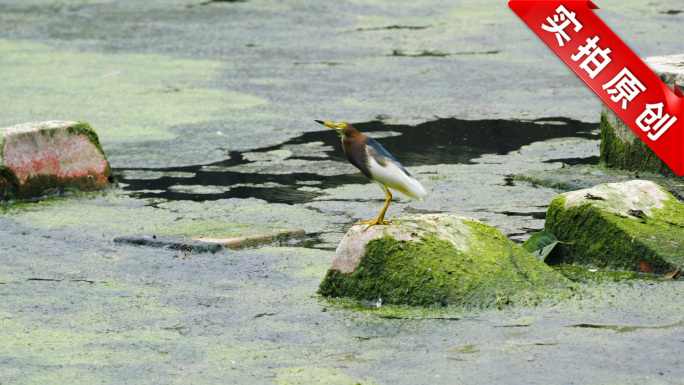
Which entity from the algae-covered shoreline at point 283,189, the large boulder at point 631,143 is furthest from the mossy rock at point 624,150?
the algae-covered shoreline at point 283,189

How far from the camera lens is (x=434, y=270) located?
2908 mm

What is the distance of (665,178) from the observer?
4.47 meters

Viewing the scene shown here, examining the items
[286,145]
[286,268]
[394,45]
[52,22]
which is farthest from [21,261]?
[52,22]

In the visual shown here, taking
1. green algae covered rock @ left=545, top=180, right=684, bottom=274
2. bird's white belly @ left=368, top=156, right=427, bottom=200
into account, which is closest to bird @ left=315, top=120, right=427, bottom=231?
bird's white belly @ left=368, top=156, right=427, bottom=200

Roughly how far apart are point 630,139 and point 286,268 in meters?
2.08

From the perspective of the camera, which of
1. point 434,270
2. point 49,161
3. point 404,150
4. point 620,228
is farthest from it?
point 404,150

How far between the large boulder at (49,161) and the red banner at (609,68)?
7.50 ft

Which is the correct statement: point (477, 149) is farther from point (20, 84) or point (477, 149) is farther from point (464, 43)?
point (20, 84)

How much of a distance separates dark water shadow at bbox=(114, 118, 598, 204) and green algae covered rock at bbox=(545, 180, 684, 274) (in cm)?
150

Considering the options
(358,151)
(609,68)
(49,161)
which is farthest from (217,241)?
(609,68)

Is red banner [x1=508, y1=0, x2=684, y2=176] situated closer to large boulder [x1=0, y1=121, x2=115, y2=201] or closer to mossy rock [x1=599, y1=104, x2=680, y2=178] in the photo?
mossy rock [x1=599, y1=104, x2=680, y2=178]

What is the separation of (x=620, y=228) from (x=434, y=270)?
2.53ft

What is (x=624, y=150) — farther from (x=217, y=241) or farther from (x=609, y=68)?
(x=217, y=241)

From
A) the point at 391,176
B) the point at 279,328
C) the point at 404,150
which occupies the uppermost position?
the point at 391,176
